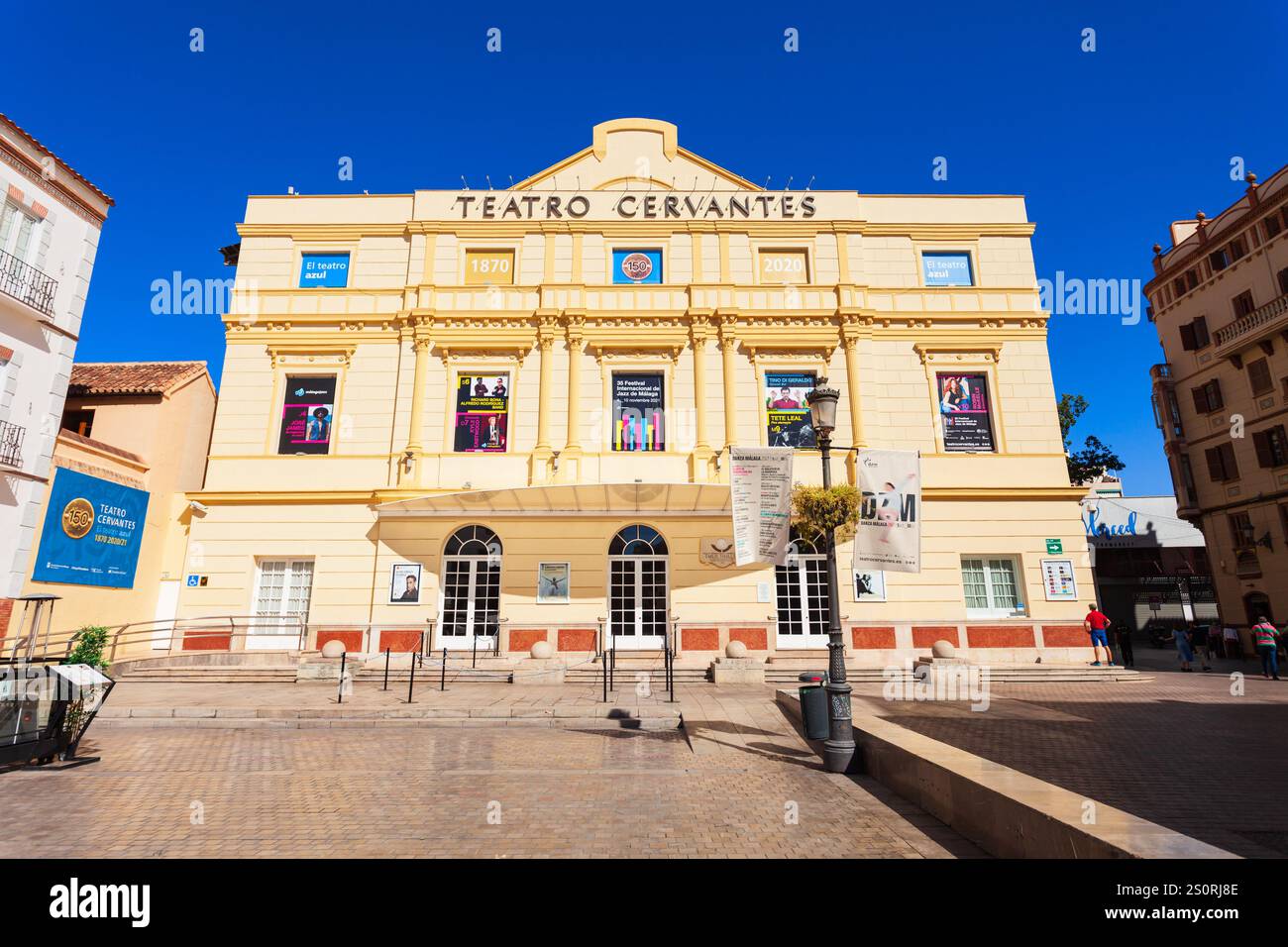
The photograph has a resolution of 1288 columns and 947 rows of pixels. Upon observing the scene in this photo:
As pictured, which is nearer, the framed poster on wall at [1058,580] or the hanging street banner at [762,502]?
the hanging street banner at [762,502]

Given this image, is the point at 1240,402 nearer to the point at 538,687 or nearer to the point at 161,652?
the point at 538,687

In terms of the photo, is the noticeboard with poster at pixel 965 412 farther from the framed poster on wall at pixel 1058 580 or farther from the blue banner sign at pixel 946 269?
the framed poster on wall at pixel 1058 580

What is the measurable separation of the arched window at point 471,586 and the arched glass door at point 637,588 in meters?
3.28

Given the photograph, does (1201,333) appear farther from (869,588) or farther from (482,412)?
(482,412)

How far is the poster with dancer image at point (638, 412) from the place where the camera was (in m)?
18.8

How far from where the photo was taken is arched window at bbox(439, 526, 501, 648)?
57.8ft

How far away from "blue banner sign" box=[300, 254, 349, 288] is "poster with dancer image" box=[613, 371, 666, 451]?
9575 millimetres

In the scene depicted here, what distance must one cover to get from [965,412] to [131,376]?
84.4 feet

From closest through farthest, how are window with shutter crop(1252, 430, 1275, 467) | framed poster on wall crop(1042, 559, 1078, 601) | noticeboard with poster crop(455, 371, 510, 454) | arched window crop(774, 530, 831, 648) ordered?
arched window crop(774, 530, 831, 648)
framed poster on wall crop(1042, 559, 1078, 601)
noticeboard with poster crop(455, 371, 510, 454)
window with shutter crop(1252, 430, 1275, 467)

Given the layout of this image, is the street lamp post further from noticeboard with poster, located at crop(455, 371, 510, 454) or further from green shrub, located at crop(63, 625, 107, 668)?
green shrub, located at crop(63, 625, 107, 668)

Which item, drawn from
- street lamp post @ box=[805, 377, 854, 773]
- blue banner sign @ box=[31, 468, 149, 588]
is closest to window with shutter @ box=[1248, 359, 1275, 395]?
street lamp post @ box=[805, 377, 854, 773]

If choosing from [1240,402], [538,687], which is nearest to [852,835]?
[538,687]

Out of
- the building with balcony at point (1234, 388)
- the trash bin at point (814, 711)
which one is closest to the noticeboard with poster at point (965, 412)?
the trash bin at point (814, 711)

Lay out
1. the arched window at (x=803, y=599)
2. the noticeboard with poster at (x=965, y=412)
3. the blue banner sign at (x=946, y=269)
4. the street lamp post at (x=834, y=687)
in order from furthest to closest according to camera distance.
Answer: the blue banner sign at (x=946, y=269) → the noticeboard with poster at (x=965, y=412) → the arched window at (x=803, y=599) → the street lamp post at (x=834, y=687)
